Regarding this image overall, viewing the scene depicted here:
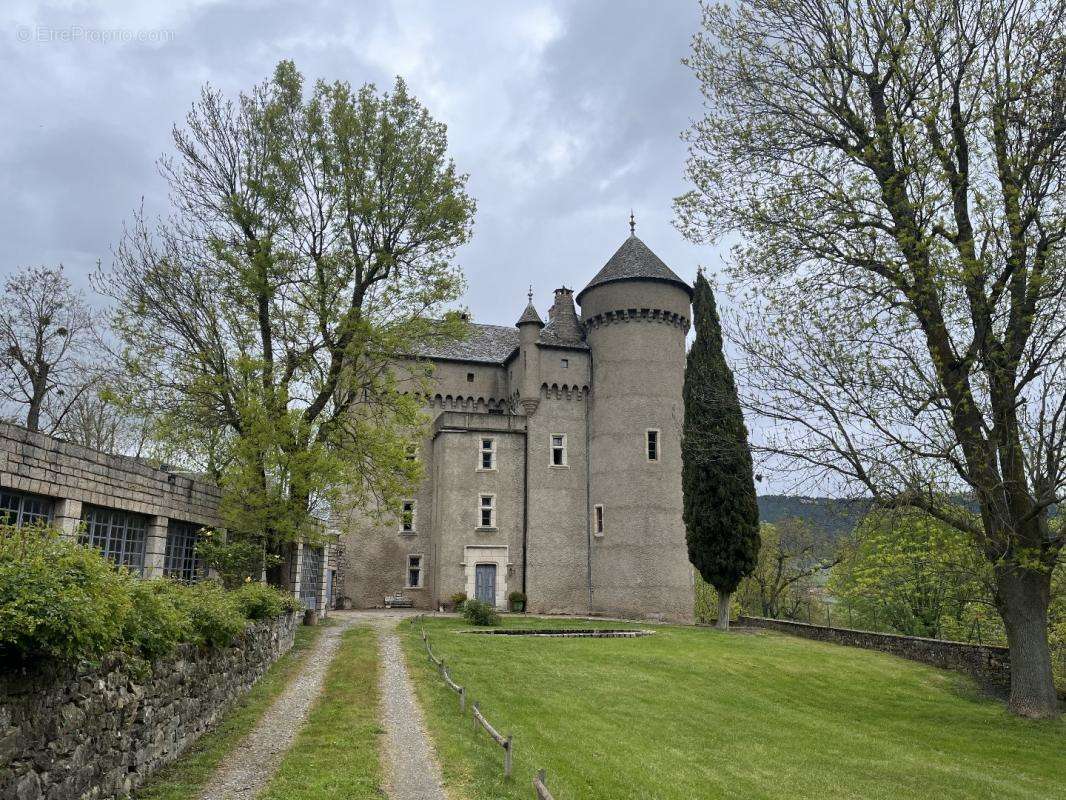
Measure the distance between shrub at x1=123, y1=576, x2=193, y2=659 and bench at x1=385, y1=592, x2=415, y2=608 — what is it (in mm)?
27925

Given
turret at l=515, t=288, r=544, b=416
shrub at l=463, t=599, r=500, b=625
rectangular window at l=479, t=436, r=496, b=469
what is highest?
turret at l=515, t=288, r=544, b=416

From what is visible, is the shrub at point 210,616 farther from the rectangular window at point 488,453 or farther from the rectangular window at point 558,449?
the rectangular window at point 558,449

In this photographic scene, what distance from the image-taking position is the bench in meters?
36.4

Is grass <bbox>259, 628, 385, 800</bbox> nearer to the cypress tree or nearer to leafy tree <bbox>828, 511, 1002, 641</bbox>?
leafy tree <bbox>828, 511, 1002, 641</bbox>

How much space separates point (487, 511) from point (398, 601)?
624 cm

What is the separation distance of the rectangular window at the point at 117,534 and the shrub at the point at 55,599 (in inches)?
365

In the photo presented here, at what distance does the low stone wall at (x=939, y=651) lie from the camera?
22156mm

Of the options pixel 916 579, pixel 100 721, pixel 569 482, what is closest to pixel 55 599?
pixel 100 721

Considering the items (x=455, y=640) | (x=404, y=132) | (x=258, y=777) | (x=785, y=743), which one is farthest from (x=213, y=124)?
(x=785, y=743)

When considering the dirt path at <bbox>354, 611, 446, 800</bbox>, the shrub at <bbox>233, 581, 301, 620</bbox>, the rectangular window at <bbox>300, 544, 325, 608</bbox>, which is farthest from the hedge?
the rectangular window at <bbox>300, 544, 325, 608</bbox>

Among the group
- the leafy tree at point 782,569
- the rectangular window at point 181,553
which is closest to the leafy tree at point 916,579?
the leafy tree at point 782,569

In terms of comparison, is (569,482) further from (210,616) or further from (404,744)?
(210,616)

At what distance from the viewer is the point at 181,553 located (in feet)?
66.3

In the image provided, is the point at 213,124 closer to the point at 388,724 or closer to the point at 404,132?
the point at 404,132
